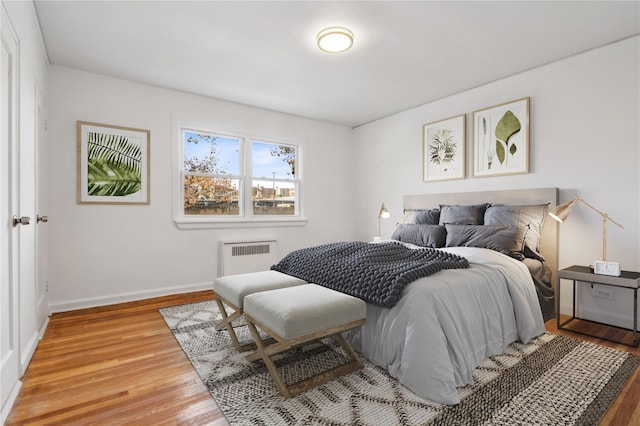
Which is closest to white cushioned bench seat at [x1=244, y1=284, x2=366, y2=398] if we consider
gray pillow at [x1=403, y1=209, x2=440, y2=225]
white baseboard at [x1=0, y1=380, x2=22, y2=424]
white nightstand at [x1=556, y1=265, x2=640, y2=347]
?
white baseboard at [x1=0, y1=380, x2=22, y2=424]

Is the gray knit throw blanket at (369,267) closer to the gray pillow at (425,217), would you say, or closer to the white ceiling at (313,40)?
the gray pillow at (425,217)

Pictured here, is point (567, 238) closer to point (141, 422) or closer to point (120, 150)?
point (141, 422)

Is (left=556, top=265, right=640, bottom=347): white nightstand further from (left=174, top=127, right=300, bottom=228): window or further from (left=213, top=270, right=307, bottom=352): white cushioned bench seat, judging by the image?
(left=174, top=127, right=300, bottom=228): window

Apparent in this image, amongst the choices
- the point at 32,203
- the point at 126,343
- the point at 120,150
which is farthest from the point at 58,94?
the point at 126,343

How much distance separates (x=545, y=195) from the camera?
3203mm

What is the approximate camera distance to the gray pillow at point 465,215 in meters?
3.48

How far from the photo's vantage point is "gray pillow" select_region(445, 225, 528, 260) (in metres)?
2.91

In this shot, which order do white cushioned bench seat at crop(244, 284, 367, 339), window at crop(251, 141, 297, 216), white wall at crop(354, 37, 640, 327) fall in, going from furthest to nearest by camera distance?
window at crop(251, 141, 297, 216), white wall at crop(354, 37, 640, 327), white cushioned bench seat at crop(244, 284, 367, 339)

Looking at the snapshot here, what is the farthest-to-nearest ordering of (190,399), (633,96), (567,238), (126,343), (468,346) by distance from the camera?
(567,238), (633,96), (126,343), (468,346), (190,399)

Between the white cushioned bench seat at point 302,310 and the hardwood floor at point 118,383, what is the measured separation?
1.66 ft

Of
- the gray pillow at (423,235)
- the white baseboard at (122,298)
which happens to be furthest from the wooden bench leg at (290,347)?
the white baseboard at (122,298)

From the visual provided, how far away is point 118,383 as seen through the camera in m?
1.93

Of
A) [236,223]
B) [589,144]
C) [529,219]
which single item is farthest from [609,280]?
[236,223]

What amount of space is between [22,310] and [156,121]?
2.48 m
